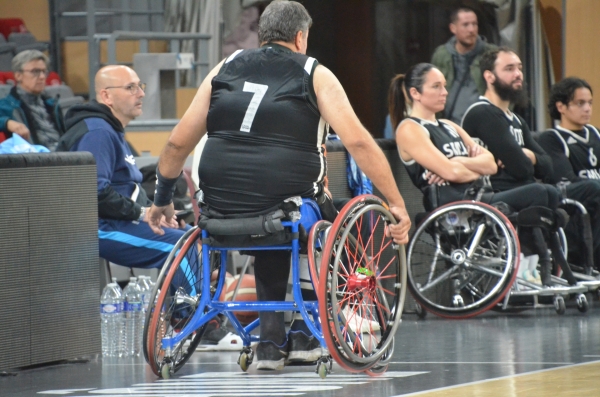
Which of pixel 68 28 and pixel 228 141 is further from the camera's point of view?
pixel 68 28

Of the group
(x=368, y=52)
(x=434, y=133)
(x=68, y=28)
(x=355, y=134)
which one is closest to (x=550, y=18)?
(x=368, y=52)

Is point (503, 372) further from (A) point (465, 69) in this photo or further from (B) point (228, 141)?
(A) point (465, 69)

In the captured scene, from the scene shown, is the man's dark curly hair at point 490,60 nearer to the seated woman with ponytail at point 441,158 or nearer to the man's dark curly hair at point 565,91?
the seated woman with ponytail at point 441,158

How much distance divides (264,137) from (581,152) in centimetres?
401

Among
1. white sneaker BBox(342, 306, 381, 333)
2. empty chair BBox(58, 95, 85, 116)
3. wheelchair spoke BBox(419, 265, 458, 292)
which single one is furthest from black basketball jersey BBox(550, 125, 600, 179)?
empty chair BBox(58, 95, 85, 116)

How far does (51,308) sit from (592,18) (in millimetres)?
6760

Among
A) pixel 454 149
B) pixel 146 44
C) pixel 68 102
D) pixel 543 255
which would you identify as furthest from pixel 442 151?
pixel 68 102

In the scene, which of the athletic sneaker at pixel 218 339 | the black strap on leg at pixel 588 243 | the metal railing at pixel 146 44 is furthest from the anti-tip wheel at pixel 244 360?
the metal railing at pixel 146 44

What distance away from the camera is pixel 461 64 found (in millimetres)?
9445

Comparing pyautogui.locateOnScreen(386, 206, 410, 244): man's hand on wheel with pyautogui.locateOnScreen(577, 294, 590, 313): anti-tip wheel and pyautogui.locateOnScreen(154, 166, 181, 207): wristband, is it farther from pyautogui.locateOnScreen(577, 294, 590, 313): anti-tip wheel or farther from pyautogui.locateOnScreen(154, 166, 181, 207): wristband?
pyautogui.locateOnScreen(577, 294, 590, 313): anti-tip wheel

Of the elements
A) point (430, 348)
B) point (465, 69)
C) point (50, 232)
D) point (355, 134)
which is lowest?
point (430, 348)

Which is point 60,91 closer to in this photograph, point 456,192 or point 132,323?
point 456,192

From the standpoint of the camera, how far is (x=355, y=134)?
15.5 feet

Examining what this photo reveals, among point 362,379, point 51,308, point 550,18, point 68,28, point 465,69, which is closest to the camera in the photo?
point 362,379
